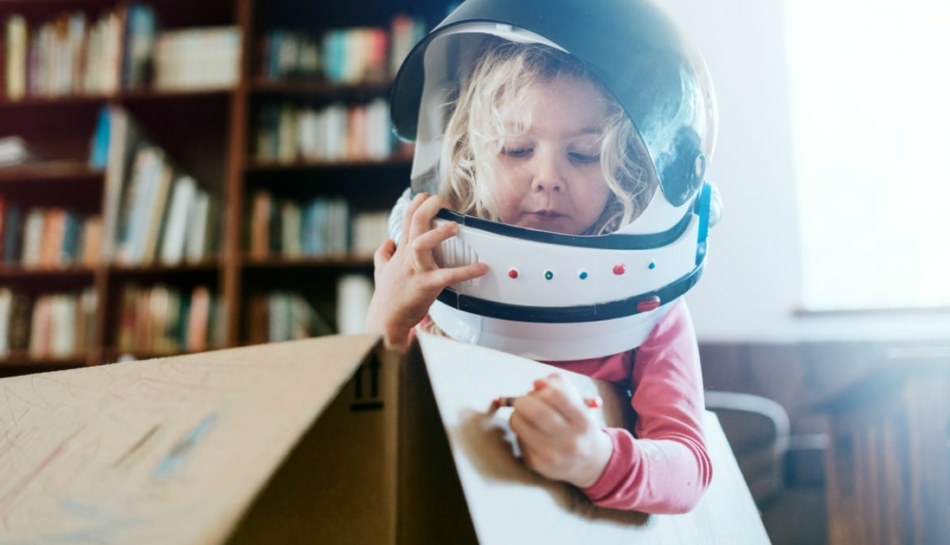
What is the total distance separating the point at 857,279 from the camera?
2.01 feet

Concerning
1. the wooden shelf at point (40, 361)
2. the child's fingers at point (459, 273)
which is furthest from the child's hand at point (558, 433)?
the wooden shelf at point (40, 361)

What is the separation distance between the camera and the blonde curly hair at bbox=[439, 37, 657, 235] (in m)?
0.42

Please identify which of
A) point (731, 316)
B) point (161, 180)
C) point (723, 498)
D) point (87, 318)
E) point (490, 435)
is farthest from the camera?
point (87, 318)

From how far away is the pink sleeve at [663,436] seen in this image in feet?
1.13

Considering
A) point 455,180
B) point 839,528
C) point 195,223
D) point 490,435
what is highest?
point 195,223

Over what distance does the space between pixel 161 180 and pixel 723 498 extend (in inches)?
59.7

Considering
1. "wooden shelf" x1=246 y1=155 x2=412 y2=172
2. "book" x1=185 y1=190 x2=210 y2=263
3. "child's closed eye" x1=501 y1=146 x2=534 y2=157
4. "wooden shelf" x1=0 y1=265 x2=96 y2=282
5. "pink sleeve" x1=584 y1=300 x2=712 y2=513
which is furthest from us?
"wooden shelf" x1=0 y1=265 x2=96 y2=282

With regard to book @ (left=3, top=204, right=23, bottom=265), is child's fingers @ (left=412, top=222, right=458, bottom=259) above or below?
below

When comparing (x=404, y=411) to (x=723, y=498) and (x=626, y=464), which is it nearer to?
(x=626, y=464)

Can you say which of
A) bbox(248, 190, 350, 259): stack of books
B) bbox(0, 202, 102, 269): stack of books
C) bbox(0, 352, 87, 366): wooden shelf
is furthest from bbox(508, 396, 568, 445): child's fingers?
bbox(0, 202, 102, 269): stack of books

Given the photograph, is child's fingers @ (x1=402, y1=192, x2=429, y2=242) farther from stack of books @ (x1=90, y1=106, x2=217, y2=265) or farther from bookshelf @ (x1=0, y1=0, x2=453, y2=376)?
stack of books @ (x1=90, y1=106, x2=217, y2=265)

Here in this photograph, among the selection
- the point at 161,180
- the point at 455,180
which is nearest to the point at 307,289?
the point at 161,180

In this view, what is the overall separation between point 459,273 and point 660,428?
15cm

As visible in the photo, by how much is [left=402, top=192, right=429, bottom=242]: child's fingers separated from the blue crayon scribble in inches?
8.5
